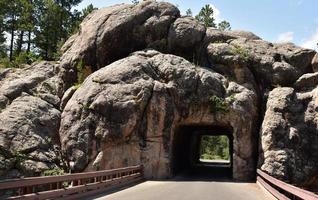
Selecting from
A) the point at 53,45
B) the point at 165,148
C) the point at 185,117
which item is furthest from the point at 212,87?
the point at 53,45

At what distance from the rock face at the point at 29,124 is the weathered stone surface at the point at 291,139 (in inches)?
580

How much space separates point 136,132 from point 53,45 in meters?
34.8

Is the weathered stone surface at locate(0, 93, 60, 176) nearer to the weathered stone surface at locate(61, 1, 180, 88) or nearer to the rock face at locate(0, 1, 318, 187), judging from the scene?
the rock face at locate(0, 1, 318, 187)

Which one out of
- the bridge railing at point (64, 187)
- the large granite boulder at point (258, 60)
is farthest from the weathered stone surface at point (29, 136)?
the large granite boulder at point (258, 60)

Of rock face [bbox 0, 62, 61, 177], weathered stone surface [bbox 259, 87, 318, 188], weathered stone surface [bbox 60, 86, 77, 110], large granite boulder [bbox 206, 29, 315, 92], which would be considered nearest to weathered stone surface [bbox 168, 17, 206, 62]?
large granite boulder [bbox 206, 29, 315, 92]

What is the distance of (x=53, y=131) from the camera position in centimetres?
3156

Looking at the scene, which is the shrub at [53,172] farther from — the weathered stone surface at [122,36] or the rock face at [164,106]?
the weathered stone surface at [122,36]

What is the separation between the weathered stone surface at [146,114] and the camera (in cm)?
2828

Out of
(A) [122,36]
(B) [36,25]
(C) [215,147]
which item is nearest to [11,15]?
(B) [36,25]

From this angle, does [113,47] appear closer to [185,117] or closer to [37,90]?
[37,90]

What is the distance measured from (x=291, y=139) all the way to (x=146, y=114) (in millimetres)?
9785

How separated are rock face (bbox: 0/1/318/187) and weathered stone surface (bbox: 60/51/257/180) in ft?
0.22

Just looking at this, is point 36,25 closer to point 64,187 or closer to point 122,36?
point 122,36

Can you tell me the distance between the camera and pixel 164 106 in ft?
95.9
